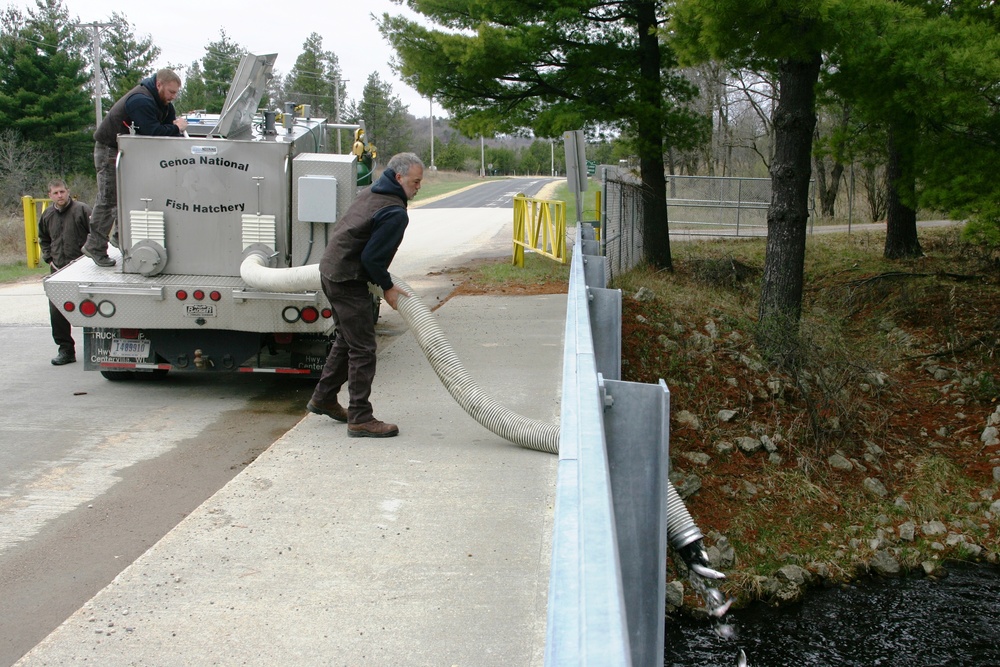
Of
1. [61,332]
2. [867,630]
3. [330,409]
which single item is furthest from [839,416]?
[61,332]

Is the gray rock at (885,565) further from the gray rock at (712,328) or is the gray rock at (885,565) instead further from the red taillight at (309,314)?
the red taillight at (309,314)

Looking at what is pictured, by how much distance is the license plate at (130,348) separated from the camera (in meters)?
8.17

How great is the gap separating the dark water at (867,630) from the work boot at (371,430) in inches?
91.4

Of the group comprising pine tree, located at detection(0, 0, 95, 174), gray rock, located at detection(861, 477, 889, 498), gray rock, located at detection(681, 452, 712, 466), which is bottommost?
gray rock, located at detection(861, 477, 889, 498)

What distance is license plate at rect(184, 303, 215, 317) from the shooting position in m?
7.83

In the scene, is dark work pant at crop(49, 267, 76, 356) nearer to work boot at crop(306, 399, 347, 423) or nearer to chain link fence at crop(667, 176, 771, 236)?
work boot at crop(306, 399, 347, 423)

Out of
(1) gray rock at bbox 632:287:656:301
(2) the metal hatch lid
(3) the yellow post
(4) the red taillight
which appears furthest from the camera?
(3) the yellow post

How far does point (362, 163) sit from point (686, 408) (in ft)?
15.4

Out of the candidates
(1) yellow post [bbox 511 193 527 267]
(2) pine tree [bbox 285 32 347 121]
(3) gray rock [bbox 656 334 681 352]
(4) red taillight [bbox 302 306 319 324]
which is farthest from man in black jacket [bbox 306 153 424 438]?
(2) pine tree [bbox 285 32 347 121]

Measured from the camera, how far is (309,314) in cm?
782

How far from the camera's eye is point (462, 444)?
6.50 metres

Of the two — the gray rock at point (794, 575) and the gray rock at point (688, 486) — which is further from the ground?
the gray rock at point (688, 486)

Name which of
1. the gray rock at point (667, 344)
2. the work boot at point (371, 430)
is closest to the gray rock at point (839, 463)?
the gray rock at point (667, 344)

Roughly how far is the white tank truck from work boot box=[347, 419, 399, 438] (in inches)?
60.0
